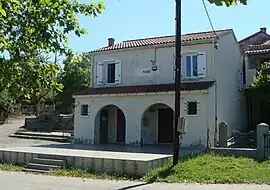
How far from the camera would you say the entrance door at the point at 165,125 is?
936 inches

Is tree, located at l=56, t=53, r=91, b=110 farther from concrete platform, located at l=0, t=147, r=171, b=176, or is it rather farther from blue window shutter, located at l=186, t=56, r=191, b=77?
concrete platform, located at l=0, t=147, r=171, b=176

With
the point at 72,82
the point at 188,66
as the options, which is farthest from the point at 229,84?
the point at 72,82

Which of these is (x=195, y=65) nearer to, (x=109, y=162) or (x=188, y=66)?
(x=188, y=66)

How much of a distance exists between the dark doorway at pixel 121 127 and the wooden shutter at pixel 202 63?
6148 millimetres

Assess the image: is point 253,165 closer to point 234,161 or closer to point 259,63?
point 234,161

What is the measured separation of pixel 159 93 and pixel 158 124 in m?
3.31

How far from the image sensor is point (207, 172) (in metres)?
12.9

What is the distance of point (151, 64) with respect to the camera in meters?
23.7

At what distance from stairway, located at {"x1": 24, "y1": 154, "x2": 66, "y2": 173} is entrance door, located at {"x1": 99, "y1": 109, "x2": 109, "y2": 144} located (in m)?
9.21

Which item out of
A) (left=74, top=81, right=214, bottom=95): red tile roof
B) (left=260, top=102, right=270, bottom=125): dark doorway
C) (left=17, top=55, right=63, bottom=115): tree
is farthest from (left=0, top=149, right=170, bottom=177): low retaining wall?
(left=260, top=102, right=270, bottom=125): dark doorway

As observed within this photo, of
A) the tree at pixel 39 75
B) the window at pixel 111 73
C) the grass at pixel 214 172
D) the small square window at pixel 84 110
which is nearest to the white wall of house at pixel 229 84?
the window at pixel 111 73

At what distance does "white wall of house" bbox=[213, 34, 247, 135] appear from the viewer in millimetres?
22688

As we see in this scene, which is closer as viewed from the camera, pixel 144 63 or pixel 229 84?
pixel 144 63

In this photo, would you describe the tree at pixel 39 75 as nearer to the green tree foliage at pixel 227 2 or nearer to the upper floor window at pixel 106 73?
the green tree foliage at pixel 227 2
